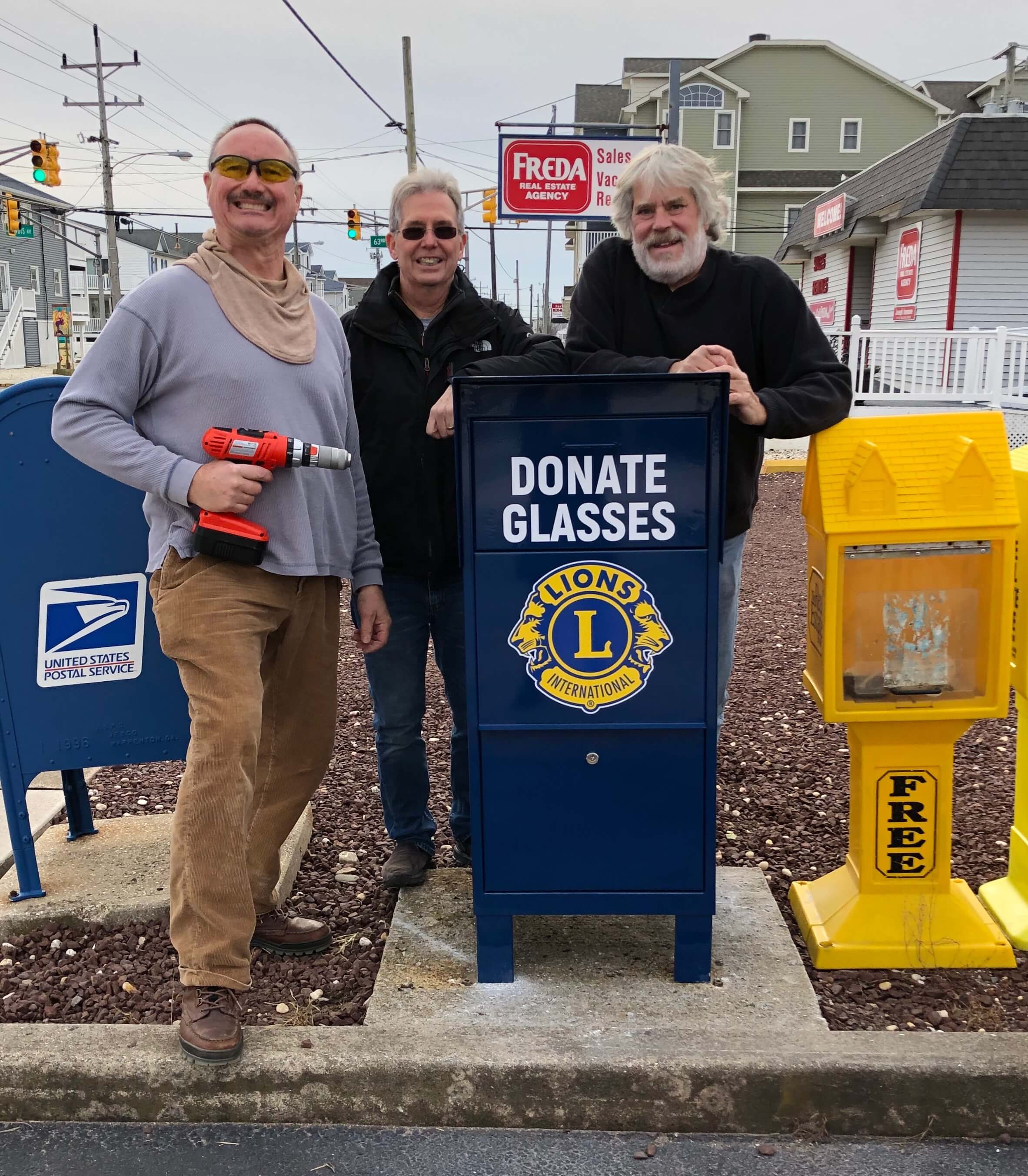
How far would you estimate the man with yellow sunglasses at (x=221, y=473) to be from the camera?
7.77 ft

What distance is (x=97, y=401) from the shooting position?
7.70ft

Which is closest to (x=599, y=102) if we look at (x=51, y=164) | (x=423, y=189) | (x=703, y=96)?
(x=703, y=96)

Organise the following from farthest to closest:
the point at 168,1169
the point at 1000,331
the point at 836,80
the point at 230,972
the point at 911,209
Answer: the point at 836,80 < the point at 911,209 < the point at 1000,331 < the point at 230,972 < the point at 168,1169

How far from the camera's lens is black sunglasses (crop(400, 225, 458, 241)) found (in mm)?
2893

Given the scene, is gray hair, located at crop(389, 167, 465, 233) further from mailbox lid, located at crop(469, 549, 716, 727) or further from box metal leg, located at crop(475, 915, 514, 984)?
box metal leg, located at crop(475, 915, 514, 984)

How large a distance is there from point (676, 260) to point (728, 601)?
938 millimetres

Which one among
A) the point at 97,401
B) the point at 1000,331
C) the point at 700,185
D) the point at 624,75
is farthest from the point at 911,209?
the point at 624,75

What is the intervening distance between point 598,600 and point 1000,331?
12.6 metres

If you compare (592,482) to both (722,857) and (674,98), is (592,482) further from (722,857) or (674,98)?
(674,98)

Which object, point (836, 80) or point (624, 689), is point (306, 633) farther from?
point (836, 80)

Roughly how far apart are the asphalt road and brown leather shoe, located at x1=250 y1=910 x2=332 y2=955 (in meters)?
0.59

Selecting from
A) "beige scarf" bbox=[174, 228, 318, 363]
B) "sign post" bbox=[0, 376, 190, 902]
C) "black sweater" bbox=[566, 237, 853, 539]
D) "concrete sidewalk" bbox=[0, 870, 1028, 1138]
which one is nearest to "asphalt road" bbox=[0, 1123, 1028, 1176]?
"concrete sidewalk" bbox=[0, 870, 1028, 1138]

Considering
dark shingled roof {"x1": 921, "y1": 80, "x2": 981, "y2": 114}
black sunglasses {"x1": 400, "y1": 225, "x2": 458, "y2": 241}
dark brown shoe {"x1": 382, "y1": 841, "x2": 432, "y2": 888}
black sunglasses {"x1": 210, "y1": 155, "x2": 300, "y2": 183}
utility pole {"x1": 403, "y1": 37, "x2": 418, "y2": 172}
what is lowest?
dark brown shoe {"x1": 382, "y1": 841, "x2": 432, "y2": 888}

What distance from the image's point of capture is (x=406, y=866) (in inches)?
127
